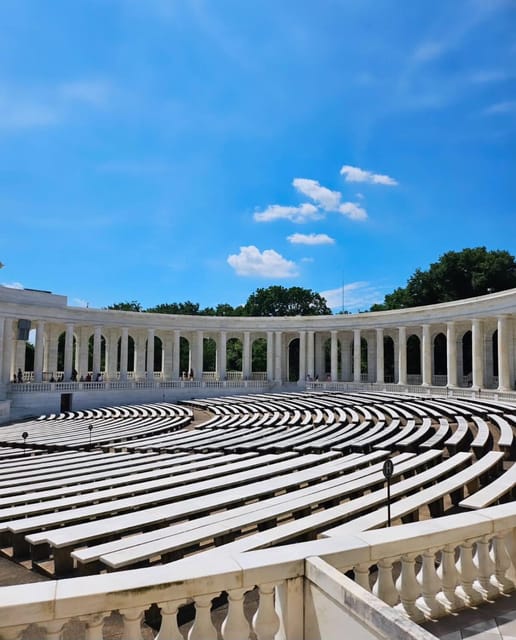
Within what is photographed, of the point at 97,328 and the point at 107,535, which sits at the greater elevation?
the point at 97,328

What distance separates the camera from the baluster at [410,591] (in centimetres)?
534

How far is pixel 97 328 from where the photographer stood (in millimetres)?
56438

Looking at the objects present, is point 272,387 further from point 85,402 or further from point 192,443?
point 192,443

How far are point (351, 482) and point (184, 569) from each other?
833cm

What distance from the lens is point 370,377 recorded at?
211ft

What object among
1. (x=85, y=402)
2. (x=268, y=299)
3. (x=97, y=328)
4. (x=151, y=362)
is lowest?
(x=85, y=402)

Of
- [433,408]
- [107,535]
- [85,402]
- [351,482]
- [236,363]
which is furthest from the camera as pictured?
[236,363]

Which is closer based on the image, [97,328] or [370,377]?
[97,328]

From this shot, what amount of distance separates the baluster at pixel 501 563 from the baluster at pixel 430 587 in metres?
1.00

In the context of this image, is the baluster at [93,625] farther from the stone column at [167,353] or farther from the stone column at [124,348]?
the stone column at [167,353]

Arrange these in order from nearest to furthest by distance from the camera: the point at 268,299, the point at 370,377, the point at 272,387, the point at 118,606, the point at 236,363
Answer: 1. the point at 118,606
2. the point at 272,387
3. the point at 370,377
4. the point at 236,363
5. the point at 268,299

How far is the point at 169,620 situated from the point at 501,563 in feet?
14.2

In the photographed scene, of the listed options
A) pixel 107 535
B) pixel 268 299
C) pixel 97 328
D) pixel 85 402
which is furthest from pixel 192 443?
pixel 268 299

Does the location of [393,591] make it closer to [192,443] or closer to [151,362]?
[192,443]
